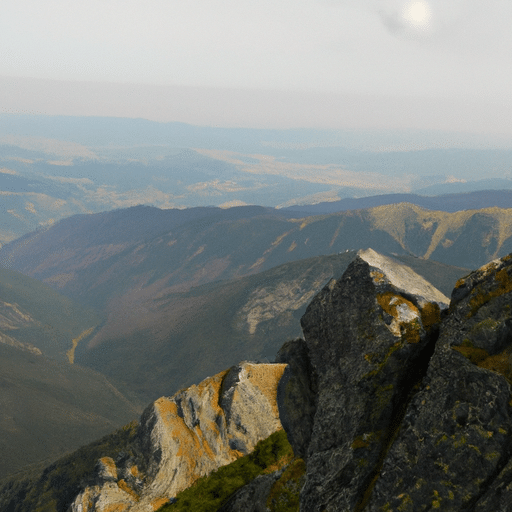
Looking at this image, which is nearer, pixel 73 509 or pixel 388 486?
pixel 388 486

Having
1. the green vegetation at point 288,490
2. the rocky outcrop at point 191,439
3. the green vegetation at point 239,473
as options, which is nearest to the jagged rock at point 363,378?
the green vegetation at point 288,490

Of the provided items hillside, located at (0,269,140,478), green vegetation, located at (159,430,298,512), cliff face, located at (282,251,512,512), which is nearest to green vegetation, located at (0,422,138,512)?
hillside, located at (0,269,140,478)

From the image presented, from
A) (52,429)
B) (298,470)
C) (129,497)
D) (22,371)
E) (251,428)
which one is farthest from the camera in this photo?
(22,371)

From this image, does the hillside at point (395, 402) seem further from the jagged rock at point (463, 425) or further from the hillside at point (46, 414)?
the hillside at point (46, 414)

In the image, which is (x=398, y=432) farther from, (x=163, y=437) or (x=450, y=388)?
(x=163, y=437)

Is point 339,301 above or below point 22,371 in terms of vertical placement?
above

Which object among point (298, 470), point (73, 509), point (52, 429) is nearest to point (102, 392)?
point (52, 429)
